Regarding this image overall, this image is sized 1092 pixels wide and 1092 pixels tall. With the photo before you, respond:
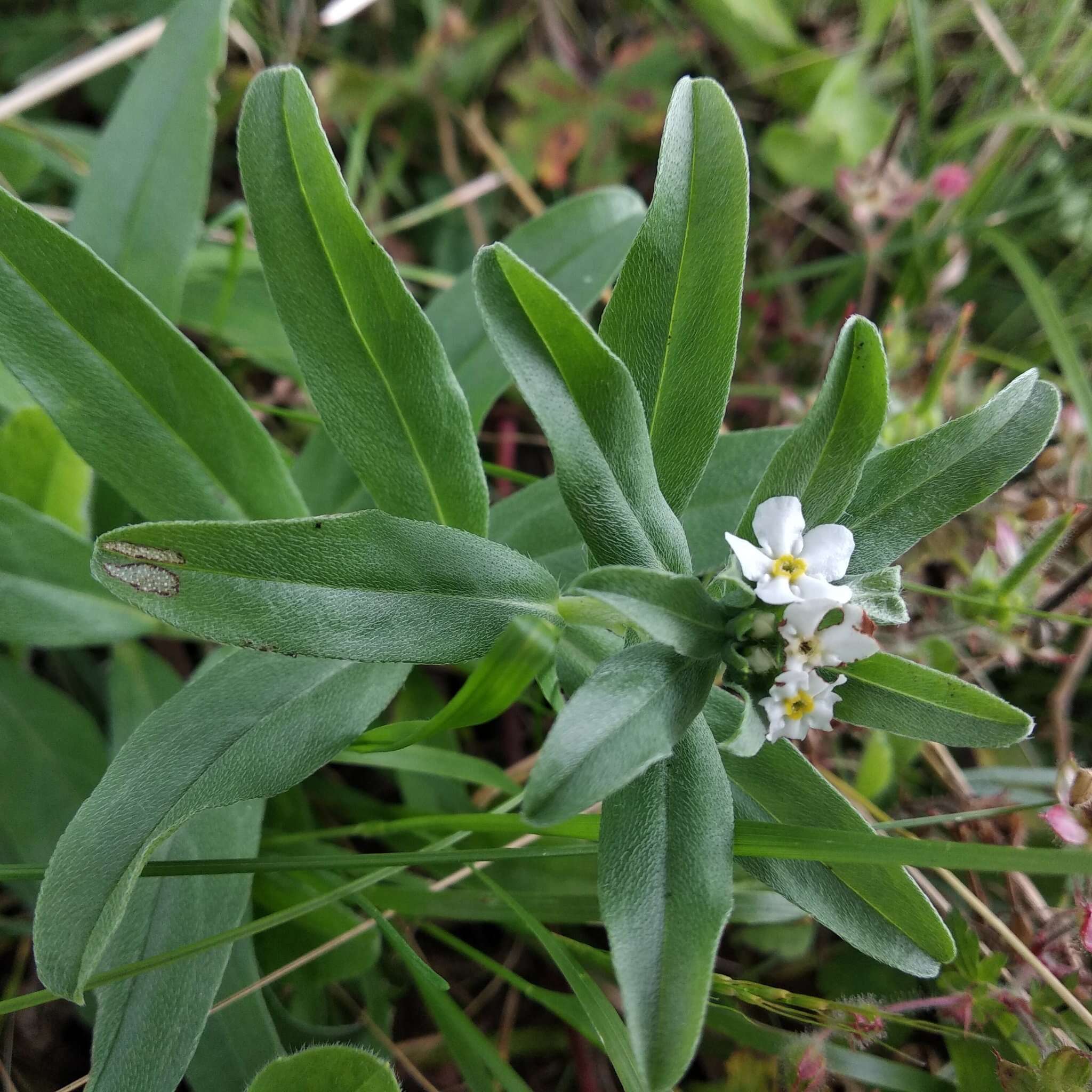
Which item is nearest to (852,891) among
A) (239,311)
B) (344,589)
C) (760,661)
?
(760,661)

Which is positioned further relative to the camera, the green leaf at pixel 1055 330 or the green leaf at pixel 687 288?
the green leaf at pixel 1055 330

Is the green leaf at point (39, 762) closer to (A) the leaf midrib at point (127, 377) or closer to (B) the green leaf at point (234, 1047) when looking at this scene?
(B) the green leaf at point (234, 1047)

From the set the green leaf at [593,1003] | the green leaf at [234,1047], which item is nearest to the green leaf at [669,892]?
the green leaf at [593,1003]

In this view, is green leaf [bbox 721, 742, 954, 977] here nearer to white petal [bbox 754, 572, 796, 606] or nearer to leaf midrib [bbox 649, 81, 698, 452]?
white petal [bbox 754, 572, 796, 606]

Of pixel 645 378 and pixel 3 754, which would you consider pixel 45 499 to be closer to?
pixel 3 754

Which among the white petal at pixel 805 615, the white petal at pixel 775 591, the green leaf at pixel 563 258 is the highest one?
the green leaf at pixel 563 258

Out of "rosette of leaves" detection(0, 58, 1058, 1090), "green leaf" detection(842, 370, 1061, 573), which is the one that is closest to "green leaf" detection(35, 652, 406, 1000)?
"rosette of leaves" detection(0, 58, 1058, 1090)

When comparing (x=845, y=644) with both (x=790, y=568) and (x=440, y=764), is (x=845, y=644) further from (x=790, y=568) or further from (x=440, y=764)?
(x=440, y=764)
